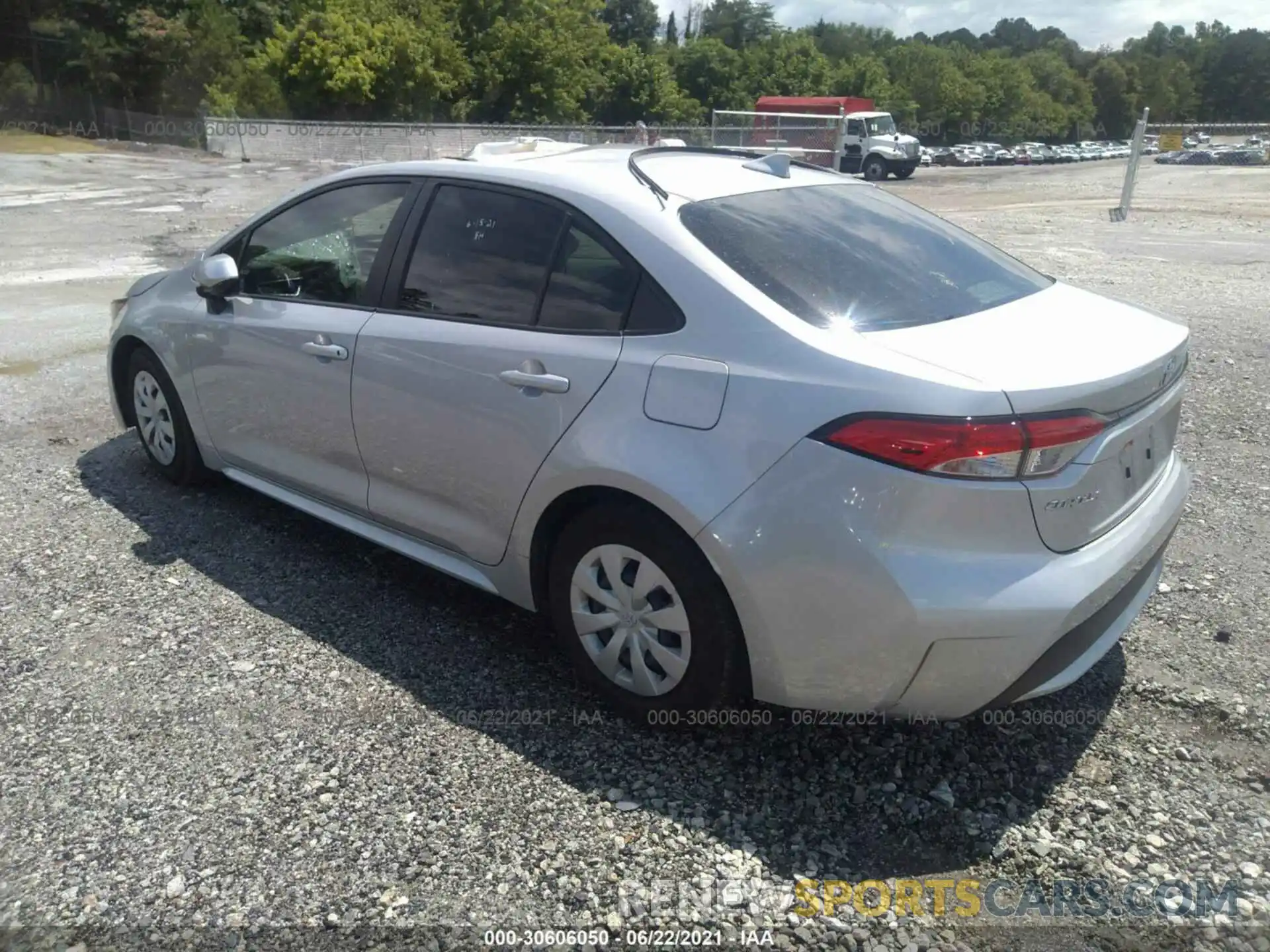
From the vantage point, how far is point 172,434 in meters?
4.94

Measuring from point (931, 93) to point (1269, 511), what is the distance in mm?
91492

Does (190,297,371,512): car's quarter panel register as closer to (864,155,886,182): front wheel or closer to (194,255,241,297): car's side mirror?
(194,255,241,297): car's side mirror

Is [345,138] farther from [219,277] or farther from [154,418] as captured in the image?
[219,277]

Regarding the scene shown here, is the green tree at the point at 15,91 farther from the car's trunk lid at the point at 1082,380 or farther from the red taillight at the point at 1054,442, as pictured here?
the red taillight at the point at 1054,442

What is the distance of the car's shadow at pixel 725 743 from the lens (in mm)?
2764

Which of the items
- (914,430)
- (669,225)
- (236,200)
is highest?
(669,225)

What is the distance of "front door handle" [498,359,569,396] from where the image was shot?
312cm

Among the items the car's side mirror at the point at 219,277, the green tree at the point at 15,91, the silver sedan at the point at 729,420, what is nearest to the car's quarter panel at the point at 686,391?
the silver sedan at the point at 729,420

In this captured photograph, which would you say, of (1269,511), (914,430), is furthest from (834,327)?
(1269,511)

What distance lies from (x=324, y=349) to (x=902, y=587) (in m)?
2.39

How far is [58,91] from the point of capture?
5478 centimetres

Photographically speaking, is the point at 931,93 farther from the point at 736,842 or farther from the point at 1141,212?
the point at 736,842

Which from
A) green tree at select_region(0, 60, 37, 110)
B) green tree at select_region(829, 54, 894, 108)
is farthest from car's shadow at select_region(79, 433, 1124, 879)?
green tree at select_region(829, 54, 894, 108)

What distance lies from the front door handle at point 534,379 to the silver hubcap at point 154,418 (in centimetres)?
244
